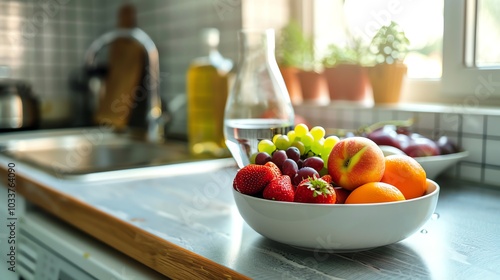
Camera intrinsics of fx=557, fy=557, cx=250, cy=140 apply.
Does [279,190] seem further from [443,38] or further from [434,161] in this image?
[443,38]

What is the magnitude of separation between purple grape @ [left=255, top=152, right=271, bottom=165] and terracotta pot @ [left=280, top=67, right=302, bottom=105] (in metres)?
0.88

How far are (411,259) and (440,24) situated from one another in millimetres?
831

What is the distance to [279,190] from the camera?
2.34 ft

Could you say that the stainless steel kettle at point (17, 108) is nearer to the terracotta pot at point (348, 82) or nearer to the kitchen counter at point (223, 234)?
the kitchen counter at point (223, 234)

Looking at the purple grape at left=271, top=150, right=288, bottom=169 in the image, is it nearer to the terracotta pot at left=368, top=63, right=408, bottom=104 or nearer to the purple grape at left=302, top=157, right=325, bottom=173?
the purple grape at left=302, top=157, right=325, bottom=173

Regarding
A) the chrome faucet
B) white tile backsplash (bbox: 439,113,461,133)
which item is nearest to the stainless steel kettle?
the chrome faucet

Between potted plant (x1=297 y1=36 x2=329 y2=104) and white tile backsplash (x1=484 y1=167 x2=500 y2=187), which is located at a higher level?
potted plant (x1=297 y1=36 x2=329 y2=104)

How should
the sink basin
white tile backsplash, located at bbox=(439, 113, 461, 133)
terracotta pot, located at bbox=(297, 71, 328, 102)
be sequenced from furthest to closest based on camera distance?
the sink basin, terracotta pot, located at bbox=(297, 71, 328, 102), white tile backsplash, located at bbox=(439, 113, 461, 133)

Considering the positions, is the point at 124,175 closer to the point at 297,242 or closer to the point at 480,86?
the point at 297,242

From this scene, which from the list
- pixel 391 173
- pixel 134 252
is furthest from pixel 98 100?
pixel 391 173

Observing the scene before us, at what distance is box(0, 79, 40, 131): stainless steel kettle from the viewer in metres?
2.09

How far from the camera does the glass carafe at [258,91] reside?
3.72 feet

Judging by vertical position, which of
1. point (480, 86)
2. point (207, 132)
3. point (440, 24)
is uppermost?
point (440, 24)

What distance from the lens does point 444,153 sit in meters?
1.13
